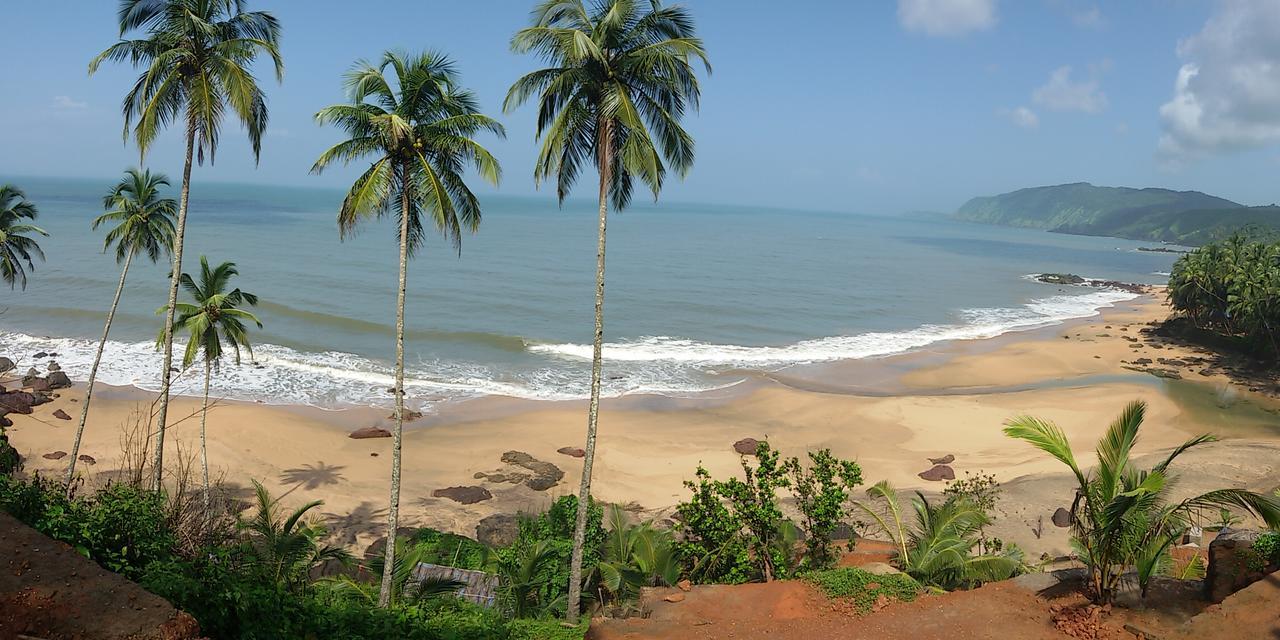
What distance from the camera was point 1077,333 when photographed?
178 feet

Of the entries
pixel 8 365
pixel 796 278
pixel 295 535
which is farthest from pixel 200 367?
pixel 796 278

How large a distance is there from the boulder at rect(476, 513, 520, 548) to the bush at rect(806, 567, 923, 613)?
8.81m

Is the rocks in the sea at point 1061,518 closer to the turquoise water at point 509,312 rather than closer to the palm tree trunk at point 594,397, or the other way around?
the palm tree trunk at point 594,397

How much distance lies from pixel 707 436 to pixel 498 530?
12.3 metres

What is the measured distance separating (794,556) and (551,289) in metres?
48.7

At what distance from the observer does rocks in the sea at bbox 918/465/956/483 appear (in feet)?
83.8

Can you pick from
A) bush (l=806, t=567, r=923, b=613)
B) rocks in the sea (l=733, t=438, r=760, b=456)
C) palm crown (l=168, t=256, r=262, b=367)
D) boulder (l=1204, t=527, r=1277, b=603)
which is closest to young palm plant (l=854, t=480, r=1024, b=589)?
bush (l=806, t=567, r=923, b=613)

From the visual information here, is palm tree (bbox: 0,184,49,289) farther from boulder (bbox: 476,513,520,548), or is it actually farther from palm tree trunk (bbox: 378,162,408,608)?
boulder (bbox: 476,513,520,548)

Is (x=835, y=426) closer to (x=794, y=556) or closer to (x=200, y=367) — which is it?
(x=794, y=556)

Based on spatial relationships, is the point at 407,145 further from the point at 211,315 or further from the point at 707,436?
the point at 707,436

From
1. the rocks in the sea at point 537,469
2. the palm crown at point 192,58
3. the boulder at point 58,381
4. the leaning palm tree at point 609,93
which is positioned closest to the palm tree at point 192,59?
the palm crown at point 192,58

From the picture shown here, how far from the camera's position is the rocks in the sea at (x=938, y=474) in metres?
25.5

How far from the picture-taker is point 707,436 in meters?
30.0

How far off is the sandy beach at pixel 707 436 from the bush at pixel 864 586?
8692 millimetres
